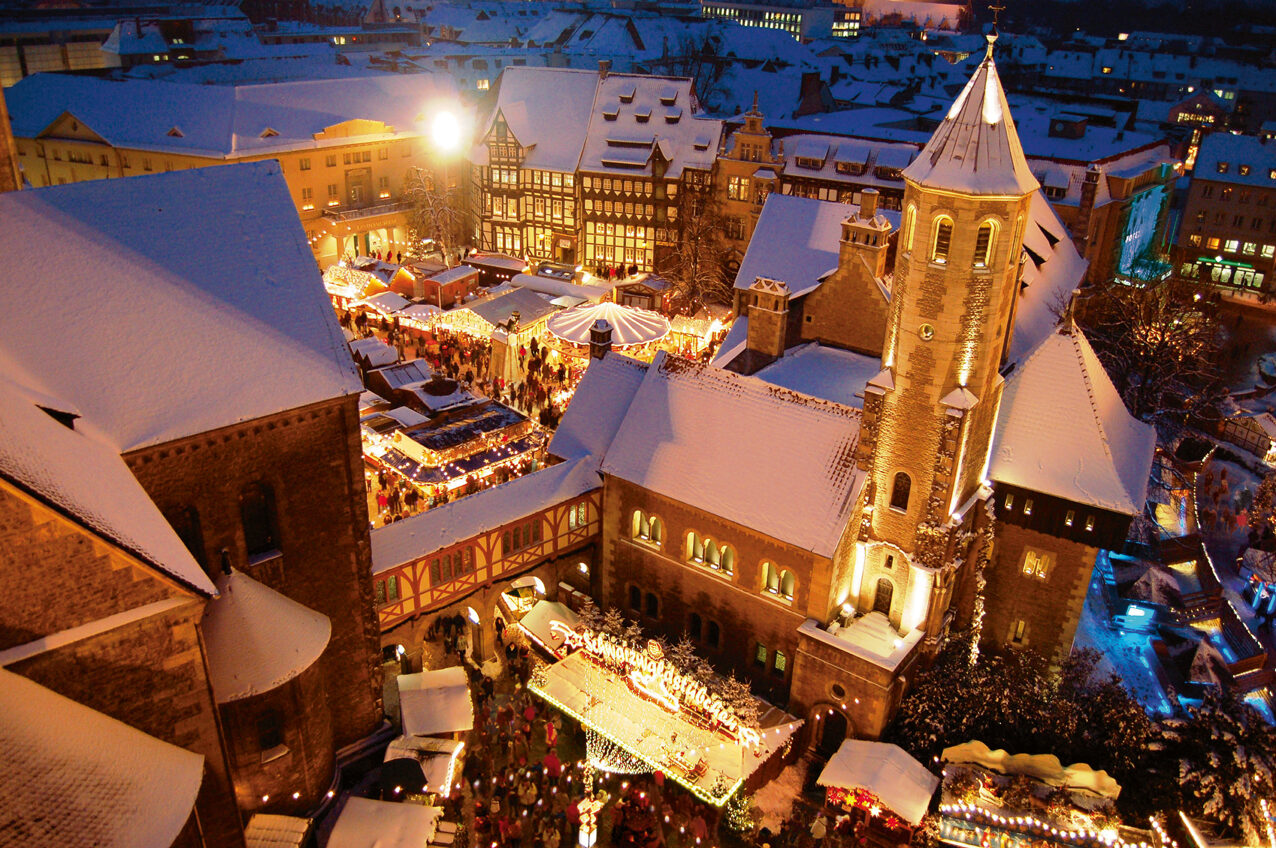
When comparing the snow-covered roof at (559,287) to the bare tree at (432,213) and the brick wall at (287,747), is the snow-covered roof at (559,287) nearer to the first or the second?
the bare tree at (432,213)

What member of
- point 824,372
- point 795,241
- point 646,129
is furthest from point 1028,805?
point 646,129

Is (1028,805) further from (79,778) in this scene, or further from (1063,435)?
(79,778)

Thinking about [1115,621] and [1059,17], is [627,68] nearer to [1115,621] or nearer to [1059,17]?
[1115,621]

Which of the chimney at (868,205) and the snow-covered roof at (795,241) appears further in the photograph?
the snow-covered roof at (795,241)

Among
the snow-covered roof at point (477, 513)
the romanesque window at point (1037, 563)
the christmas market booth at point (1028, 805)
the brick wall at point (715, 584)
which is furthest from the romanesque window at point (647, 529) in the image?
the romanesque window at point (1037, 563)

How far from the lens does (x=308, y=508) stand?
80.8 feet

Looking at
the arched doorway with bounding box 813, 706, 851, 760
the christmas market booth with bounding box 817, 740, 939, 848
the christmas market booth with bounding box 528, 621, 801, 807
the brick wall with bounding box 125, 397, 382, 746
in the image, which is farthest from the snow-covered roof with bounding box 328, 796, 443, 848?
the arched doorway with bounding box 813, 706, 851, 760

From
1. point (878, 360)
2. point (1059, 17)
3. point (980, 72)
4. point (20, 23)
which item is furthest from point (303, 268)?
point (1059, 17)

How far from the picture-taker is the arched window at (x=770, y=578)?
2941 centimetres

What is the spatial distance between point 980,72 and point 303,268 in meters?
Result: 18.8

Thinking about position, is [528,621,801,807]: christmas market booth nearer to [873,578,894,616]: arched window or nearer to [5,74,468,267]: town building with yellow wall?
[873,578,894,616]: arched window

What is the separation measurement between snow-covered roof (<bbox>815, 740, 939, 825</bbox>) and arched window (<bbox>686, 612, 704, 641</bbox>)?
21.7 feet

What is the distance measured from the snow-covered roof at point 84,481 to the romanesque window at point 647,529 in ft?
51.5

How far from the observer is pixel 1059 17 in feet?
605
